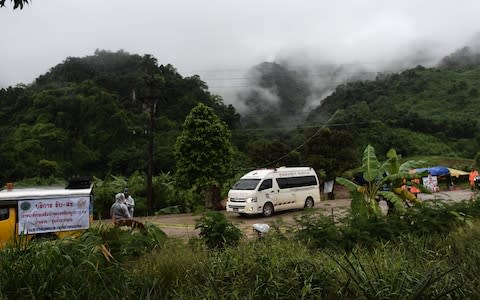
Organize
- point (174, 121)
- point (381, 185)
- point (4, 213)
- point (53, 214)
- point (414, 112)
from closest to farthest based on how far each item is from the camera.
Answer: point (4, 213) < point (53, 214) < point (381, 185) < point (174, 121) < point (414, 112)

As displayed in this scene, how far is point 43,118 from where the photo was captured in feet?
132

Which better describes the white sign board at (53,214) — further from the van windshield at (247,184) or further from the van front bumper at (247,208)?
the van windshield at (247,184)

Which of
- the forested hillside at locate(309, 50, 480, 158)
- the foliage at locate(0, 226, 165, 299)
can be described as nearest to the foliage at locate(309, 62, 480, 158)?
the forested hillside at locate(309, 50, 480, 158)

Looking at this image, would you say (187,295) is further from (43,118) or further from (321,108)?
(321,108)

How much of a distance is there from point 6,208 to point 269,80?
76.5 m

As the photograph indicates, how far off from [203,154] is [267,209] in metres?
Answer: 4.79

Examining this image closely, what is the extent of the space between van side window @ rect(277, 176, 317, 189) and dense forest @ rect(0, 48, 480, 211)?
381 cm

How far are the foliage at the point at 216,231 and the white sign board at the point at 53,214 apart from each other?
175 inches

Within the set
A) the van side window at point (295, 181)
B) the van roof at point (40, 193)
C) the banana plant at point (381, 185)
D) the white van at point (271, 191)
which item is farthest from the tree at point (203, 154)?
the van roof at point (40, 193)

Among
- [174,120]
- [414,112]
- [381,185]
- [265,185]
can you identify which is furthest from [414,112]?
[381,185]

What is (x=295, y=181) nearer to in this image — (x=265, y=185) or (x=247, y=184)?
(x=265, y=185)

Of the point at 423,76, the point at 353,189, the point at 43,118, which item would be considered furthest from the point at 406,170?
the point at 423,76

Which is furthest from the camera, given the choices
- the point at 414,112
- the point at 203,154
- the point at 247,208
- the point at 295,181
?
the point at 414,112

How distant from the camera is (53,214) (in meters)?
11.0
